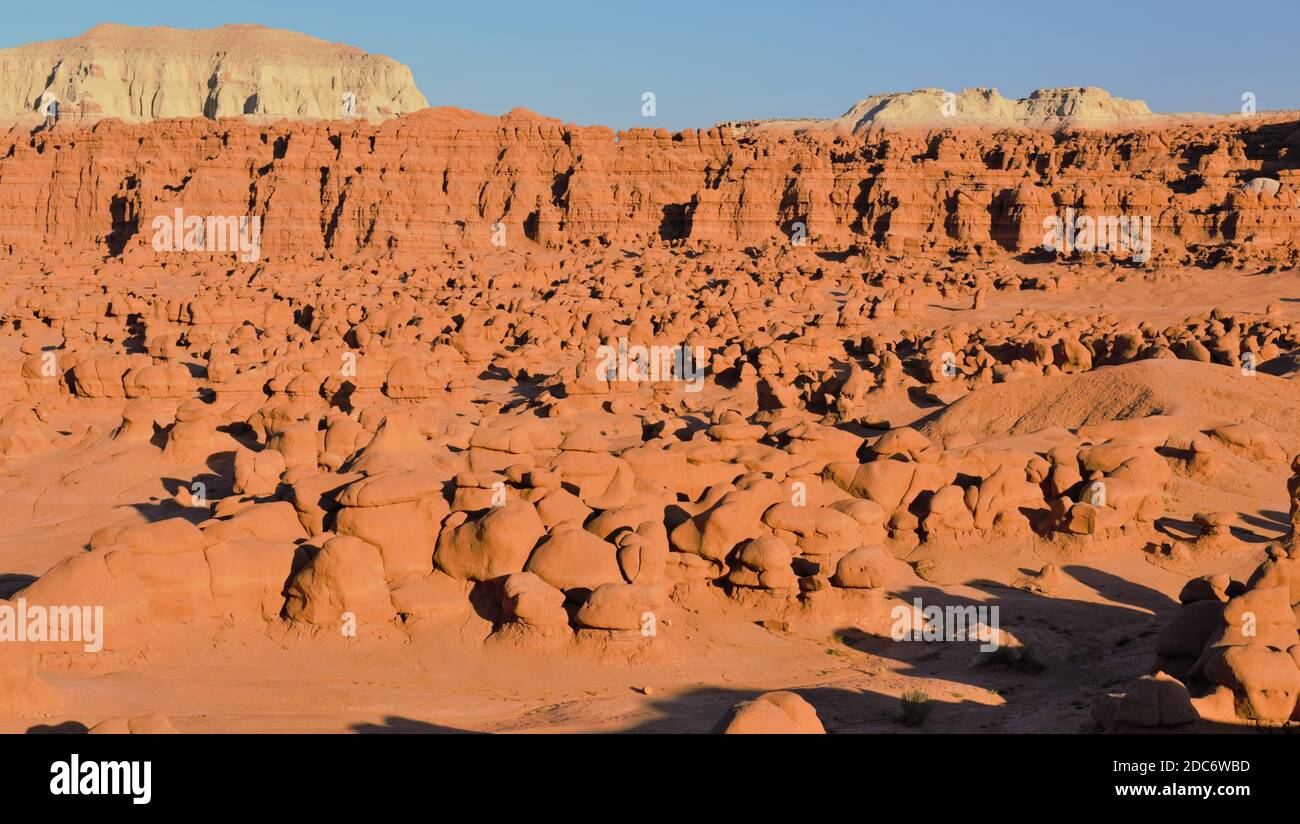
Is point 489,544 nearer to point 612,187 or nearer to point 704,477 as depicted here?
point 704,477

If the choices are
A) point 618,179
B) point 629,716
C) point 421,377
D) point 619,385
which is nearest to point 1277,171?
point 618,179

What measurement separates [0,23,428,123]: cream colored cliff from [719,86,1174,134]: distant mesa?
2359 centimetres

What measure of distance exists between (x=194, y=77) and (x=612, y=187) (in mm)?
46610

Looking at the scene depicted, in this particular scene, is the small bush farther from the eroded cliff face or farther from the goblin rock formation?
the eroded cliff face

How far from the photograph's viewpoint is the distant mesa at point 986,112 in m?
66.0

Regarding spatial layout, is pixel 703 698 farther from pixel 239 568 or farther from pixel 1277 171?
pixel 1277 171

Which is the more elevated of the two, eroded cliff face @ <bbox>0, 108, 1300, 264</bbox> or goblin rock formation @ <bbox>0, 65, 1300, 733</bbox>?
eroded cliff face @ <bbox>0, 108, 1300, 264</bbox>

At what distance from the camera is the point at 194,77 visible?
7200 centimetres

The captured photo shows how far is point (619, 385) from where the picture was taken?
16.6 metres

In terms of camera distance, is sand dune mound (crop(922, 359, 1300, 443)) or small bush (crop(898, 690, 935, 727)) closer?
small bush (crop(898, 690, 935, 727))

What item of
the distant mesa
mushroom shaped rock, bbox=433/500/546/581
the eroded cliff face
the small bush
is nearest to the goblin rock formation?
mushroom shaped rock, bbox=433/500/546/581

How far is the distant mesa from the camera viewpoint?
66.0 meters

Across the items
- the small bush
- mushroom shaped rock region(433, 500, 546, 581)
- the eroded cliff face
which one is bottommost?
the small bush

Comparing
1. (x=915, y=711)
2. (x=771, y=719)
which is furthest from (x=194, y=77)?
(x=771, y=719)
